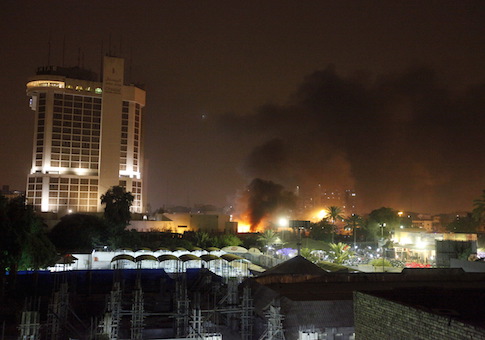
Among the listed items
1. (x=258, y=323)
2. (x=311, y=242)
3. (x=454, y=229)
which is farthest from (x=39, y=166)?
(x=454, y=229)

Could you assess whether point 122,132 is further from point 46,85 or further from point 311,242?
point 311,242

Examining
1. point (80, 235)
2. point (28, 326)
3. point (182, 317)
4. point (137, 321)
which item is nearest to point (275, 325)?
point (182, 317)

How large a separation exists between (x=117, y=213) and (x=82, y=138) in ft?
105

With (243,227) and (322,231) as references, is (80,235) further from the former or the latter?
(243,227)

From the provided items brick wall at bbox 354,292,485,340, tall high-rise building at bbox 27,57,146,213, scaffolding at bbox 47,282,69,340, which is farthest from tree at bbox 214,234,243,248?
brick wall at bbox 354,292,485,340

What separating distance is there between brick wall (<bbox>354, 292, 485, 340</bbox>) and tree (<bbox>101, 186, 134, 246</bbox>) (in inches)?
1344

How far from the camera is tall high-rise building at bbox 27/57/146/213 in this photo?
214 ft

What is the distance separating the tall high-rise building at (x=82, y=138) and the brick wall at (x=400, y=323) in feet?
206

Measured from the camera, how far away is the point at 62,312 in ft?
59.5

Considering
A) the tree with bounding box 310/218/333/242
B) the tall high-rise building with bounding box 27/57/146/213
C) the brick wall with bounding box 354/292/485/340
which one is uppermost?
the tall high-rise building with bounding box 27/57/146/213

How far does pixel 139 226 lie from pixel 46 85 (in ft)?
101

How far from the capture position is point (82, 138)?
69.2 meters

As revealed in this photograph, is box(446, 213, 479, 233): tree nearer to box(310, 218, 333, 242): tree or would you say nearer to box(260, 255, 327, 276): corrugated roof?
box(310, 218, 333, 242): tree

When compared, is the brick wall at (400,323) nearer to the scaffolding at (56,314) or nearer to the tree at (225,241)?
the scaffolding at (56,314)
